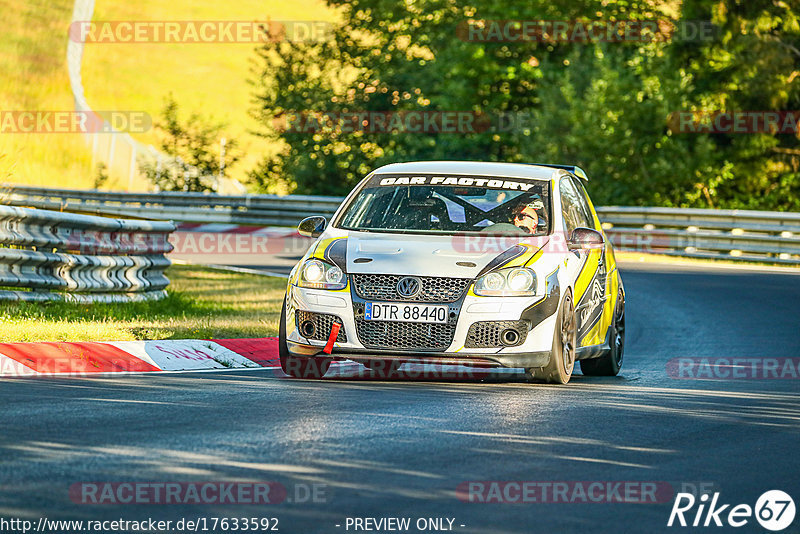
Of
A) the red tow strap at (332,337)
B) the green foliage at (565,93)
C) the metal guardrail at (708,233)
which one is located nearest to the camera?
the red tow strap at (332,337)

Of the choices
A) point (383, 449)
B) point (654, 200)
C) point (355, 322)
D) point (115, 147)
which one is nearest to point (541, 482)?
point (383, 449)

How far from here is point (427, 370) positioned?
11.3 m

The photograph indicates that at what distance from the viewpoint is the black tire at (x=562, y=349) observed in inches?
392

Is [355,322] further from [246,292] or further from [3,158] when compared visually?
[246,292]

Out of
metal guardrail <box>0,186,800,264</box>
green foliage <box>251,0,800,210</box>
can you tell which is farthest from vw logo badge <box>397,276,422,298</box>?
green foliage <box>251,0,800,210</box>

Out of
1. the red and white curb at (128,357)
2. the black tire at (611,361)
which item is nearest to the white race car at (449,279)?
the black tire at (611,361)

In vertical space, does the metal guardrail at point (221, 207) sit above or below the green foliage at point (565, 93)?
below

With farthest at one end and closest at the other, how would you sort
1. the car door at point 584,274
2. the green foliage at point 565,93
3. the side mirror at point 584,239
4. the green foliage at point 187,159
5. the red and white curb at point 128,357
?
the green foliage at point 187,159
the green foliage at point 565,93
the car door at point 584,274
the side mirror at point 584,239
the red and white curb at point 128,357

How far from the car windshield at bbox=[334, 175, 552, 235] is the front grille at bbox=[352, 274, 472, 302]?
0.90m

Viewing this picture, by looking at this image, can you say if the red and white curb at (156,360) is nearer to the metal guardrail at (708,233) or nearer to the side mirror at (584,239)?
the side mirror at (584,239)

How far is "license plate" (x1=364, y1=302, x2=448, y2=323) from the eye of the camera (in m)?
9.65

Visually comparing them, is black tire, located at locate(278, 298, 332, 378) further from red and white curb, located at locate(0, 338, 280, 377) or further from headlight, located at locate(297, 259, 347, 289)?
red and white curb, located at locate(0, 338, 280, 377)

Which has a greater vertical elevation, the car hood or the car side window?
the car side window

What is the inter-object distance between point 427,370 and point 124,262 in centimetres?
448
